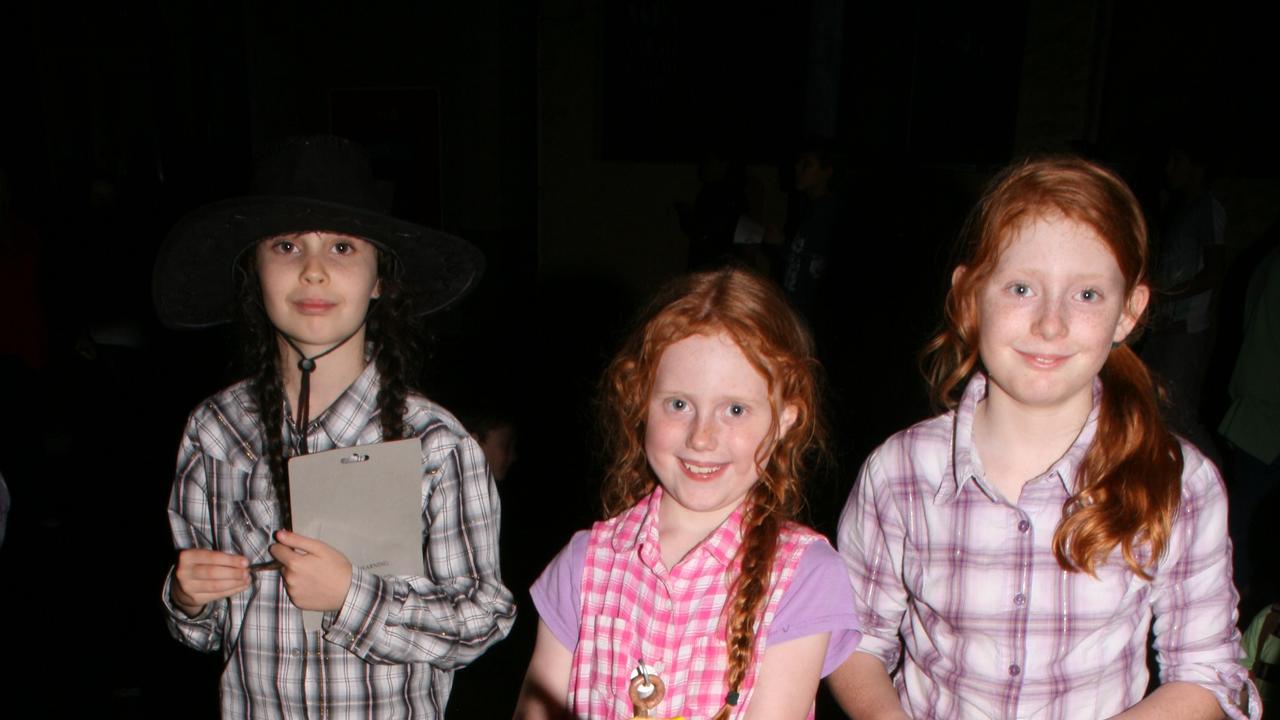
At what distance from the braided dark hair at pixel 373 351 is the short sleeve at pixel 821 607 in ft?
2.25

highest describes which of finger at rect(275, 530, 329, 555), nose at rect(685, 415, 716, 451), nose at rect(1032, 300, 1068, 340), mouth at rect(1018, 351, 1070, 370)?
nose at rect(1032, 300, 1068, 340)

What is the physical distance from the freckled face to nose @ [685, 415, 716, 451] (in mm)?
439

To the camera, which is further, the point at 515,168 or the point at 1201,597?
the point at 515,168

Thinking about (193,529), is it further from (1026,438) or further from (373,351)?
(1026,438)

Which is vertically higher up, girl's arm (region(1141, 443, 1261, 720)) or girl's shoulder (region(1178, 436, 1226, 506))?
girl's shoulder (region(1178, 436, 1226, 506))

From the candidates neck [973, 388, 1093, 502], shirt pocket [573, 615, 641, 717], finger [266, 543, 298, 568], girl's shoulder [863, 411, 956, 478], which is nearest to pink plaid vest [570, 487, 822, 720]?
shirt pocket [573, 615, 641, 717]

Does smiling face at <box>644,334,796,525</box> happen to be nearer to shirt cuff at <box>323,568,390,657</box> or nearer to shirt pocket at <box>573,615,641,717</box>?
shirt pocket at <box>573,615,641,717</box>

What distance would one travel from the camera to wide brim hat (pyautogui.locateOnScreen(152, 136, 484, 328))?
147cm

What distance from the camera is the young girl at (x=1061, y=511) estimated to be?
4.42ft

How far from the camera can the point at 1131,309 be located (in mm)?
1409

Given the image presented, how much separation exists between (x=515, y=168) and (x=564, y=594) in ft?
23.5

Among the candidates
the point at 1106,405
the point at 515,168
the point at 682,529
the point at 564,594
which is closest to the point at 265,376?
the point at 564,594

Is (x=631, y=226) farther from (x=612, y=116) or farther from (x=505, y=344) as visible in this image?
(x=505, y=344)

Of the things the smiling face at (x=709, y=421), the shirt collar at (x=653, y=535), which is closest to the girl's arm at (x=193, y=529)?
→ the shirt collar at (x=653, y=535)
